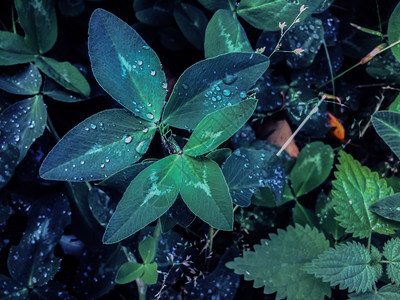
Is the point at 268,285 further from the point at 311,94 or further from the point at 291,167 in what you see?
the point at 311,94

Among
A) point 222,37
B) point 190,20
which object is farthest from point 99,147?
point 190,20

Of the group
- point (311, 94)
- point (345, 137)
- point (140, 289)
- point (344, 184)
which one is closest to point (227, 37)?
point (311, 94)

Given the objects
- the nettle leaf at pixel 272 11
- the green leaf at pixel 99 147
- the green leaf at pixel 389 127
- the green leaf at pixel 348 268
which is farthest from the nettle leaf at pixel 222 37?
the green leaf at pixel 348 268

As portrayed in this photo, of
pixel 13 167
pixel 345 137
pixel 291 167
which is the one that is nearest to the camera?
pixel 13 167


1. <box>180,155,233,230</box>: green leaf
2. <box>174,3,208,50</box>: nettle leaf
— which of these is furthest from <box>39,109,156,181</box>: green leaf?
<box>174,3,208,50</box>: nettle leaf

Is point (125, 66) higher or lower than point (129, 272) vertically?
higher

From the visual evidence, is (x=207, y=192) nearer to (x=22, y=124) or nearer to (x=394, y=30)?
(x=22, y=124)
